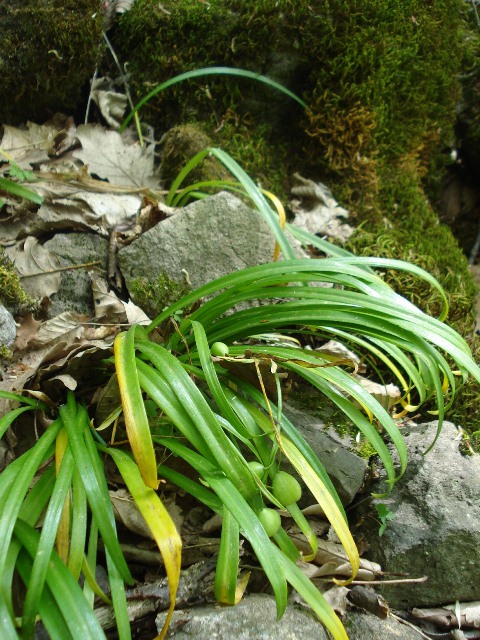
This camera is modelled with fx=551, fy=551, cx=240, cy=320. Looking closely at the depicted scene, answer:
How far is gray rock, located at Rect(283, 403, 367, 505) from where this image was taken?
181cm

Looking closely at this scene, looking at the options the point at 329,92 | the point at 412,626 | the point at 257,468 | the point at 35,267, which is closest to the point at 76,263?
the point at 35,267

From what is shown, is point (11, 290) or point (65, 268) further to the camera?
point (65, 268)

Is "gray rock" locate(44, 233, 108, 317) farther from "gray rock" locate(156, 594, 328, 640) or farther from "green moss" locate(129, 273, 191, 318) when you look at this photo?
"gray rock" locate(156, 594, 328, 640)

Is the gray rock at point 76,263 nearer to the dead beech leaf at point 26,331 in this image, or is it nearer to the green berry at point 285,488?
the dead beech leaf at point 26,331

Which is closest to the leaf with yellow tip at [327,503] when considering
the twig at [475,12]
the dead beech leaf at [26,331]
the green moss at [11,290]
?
the dead beech leaf at [26,331]

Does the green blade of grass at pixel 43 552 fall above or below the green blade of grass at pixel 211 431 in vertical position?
below

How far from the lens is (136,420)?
4.45 feet

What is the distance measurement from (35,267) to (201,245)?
0.69m

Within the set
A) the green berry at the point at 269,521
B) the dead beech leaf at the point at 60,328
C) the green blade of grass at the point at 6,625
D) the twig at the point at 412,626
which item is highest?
the green berry at the point at 269,521

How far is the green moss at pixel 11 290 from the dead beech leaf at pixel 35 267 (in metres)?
0.09

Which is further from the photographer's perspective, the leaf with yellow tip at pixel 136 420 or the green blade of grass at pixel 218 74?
the green blade of grass at pixel 218 74

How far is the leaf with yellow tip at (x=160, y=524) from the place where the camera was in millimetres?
1218

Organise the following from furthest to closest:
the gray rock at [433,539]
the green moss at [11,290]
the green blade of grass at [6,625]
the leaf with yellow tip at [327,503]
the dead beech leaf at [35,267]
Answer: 1. the dead beech leaf at [35,267]
2. the green moss at [11,290]
3. the gray rock at [433,539]
4. the leaf with yellow tip at [327,503]
5. the green blade of grass at [6,625]

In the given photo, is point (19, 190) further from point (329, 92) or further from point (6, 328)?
point (329, 92)
